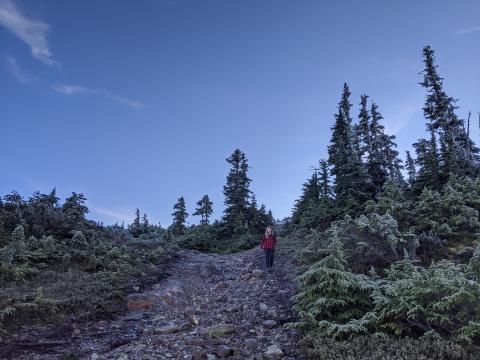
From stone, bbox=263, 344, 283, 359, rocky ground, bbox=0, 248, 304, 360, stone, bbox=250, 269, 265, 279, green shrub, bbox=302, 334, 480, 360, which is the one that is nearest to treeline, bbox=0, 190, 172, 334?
rocky ground, bbox=0, 248, 304, 360

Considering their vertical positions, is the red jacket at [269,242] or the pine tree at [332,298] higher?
the red jacket at [269,242]

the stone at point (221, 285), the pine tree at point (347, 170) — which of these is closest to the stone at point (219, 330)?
the stone at point (221, 285)

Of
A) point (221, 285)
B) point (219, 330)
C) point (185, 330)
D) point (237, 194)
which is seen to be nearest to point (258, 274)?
point (221, 285)

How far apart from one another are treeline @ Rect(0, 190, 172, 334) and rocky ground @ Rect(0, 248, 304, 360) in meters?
0.81

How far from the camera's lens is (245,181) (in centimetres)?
4359

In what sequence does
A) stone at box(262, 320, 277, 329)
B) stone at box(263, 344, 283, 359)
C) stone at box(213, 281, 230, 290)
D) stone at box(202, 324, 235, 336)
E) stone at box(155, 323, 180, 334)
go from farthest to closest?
stone at box(213, 281, 230, 290) → stone at box(155, 323, 180, 334) → stone at box(262, 320, 277, 329) → stone at box(202, 324, 235, 336) → stone at box(263, 344, 283, 359)

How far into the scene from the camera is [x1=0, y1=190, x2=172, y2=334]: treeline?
10984 millimetres

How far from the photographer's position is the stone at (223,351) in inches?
326

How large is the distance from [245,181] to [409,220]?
27.7 meters

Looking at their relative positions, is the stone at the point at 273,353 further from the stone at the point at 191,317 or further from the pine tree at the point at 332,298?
the stone at the point at 191,317

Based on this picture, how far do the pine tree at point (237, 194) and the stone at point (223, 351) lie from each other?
2895 cm

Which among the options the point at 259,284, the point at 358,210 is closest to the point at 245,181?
the point at 358,210

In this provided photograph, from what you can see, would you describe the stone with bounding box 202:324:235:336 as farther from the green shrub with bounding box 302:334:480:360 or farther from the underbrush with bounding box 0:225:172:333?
the underbrush with bounding box 0:225:172:333

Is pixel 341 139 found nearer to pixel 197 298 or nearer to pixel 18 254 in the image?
pixel 197 298
